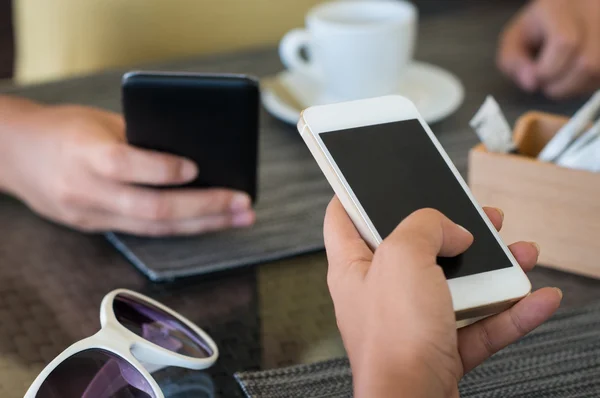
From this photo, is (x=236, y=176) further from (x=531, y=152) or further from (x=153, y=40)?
(x=153, y=40)

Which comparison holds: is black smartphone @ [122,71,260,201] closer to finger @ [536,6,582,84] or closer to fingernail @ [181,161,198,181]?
fingernail @ [181,161,198,181]

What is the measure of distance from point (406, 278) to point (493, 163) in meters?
0.23

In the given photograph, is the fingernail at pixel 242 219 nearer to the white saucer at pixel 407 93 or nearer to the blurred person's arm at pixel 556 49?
the white saucer at pixel 407 93

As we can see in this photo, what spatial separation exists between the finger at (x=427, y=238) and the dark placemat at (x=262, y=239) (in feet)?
0.69

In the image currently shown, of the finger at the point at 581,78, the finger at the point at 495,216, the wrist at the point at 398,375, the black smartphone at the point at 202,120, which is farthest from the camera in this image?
the finger at the point at 581,78

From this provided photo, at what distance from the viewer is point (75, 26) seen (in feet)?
3.26

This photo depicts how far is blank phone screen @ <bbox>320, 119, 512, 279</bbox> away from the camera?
0.36 metres

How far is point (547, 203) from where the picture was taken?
487 mm

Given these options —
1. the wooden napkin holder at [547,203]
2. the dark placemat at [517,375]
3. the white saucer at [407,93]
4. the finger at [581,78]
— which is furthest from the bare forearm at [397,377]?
the finger at [581,78]

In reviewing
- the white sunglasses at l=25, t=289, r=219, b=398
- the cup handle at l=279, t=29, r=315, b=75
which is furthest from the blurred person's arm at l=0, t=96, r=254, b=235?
the cup handle at l=279, t=29, r=315, b=75

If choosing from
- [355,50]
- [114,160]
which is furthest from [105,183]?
[355,50]

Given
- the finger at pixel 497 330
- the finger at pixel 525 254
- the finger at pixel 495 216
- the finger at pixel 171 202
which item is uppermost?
the finger at pixel 495 216

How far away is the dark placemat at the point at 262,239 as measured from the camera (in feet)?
1.73

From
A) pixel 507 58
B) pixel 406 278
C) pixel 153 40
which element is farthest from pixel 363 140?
pixel 153 40
